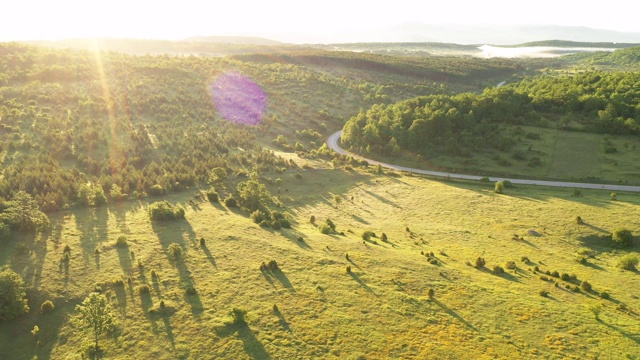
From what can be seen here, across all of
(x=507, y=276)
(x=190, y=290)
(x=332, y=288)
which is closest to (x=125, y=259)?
(x=190, y=290)

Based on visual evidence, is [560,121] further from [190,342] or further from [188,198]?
[190,342]

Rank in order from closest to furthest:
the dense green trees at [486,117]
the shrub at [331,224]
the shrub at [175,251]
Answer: the shrub at [175,251] < the shrub at [331,224] < the dense green trees at [486,117]

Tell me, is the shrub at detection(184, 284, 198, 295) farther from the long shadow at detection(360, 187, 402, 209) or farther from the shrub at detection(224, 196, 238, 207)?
the long shadow at detection(360, 187, 402, 209)

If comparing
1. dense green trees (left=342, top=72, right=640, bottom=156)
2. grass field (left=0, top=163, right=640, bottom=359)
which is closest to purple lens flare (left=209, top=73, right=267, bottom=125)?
dense green trees (left=342, top=72, right=640, bottom=156)

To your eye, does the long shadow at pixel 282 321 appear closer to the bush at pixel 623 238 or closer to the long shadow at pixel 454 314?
the long shadow at pixel 454 314

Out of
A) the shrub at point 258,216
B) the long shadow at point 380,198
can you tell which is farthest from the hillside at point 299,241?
the long shadow at point 380,198

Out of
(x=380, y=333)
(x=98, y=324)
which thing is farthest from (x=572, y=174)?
(x=98, y=324)
